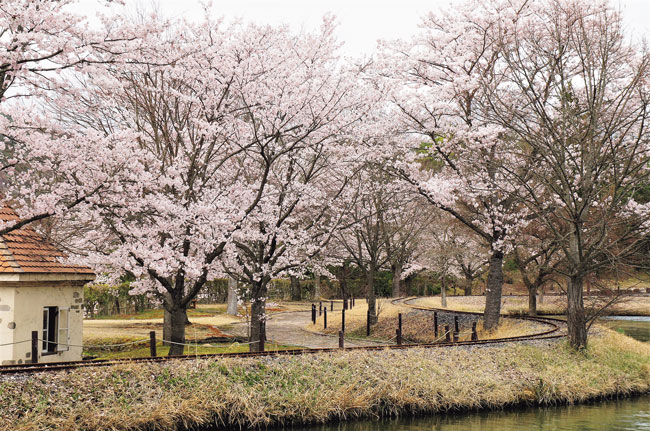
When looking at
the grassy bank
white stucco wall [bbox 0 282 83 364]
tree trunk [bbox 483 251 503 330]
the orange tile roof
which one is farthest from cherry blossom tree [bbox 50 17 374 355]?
tree trunk [bbox 483 251 503 330]

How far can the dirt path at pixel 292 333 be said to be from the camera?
2452cm

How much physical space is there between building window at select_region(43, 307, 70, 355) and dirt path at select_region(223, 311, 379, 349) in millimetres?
7162

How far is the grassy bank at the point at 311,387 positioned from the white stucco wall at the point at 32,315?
3539 mm

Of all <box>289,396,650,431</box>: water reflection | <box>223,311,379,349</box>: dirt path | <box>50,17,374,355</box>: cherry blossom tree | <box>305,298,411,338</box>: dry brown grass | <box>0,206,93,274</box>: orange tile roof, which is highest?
<box>50,17,374,355</box>: cherry blossom tree

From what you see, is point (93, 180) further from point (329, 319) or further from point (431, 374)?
point (329, 319)

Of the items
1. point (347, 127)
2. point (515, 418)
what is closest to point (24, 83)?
point (347, 127)

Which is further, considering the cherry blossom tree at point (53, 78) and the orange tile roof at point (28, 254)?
the orange tile roof at point (28, 254)

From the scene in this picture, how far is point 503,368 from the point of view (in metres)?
16.4

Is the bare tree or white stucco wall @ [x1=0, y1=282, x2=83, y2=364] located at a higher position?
the bare tree

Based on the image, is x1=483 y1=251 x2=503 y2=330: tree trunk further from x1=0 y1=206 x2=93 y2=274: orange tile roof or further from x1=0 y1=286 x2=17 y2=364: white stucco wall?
x1=0 y1=286 x2=17 y2=364: white stucco wall

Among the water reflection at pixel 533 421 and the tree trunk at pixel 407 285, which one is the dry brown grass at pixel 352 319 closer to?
the water reflection at pixel 533 421

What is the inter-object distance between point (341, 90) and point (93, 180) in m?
8.53

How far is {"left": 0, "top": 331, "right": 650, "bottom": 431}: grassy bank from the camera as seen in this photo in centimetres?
1139

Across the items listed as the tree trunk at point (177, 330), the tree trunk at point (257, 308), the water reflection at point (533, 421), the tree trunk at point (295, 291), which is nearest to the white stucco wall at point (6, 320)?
the tree trunk at point (177, 330)
